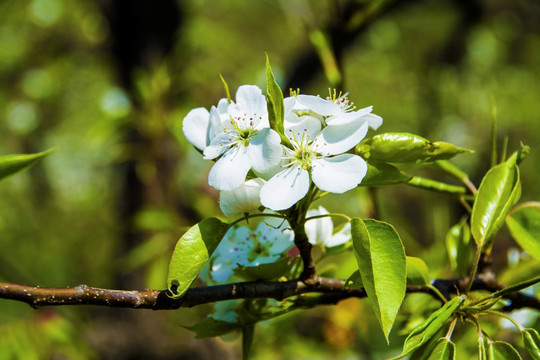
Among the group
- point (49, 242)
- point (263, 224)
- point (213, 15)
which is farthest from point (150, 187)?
point (213, 15)

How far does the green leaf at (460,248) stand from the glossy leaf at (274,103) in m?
0.27

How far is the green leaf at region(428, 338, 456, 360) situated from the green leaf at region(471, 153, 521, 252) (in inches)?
4.0

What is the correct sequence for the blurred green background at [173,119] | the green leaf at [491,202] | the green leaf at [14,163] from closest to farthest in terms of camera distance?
the green leaf at [14,163]
the green leaf at [491,202]
the blurred green background at [173,119]

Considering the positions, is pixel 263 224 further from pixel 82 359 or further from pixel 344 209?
pixel 344 209

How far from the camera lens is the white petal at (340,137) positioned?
0.42m

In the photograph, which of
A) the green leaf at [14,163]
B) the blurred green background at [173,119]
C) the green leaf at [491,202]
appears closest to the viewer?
the green leaf at [14,163]

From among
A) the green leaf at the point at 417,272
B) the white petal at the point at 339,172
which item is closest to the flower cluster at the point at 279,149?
the white petal at the point at 339,172

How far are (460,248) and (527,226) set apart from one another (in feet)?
0.25

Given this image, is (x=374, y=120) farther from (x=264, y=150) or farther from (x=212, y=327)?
(x=212, y=327)

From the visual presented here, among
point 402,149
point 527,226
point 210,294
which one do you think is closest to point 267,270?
point 210,294

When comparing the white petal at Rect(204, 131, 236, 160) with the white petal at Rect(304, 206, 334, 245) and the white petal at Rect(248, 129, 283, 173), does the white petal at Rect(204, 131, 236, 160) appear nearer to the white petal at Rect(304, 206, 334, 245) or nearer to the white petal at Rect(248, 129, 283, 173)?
the white petal at Rect(248, 129, 283, 173)

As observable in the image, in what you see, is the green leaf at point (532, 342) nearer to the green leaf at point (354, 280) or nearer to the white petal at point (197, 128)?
the green leaf at point (354, 280)

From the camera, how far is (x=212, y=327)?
19.3 inches

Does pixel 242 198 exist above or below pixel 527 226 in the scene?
above
